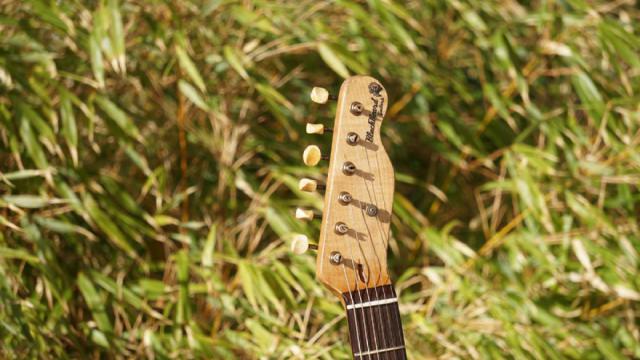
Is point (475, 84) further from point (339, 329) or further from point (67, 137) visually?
point (67, 137)

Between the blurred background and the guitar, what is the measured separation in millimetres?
463

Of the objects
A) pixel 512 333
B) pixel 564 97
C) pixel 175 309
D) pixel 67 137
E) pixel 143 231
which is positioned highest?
pixel 564 97

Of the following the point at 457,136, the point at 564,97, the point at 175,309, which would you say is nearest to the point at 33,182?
the point at 175,309

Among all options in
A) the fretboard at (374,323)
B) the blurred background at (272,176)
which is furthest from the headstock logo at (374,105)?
the blurred background at (272,176)

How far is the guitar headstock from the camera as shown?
128 centimetres

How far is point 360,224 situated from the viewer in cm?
131

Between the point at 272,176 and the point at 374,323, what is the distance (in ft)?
2.69

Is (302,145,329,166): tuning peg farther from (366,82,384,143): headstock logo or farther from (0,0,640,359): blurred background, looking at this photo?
(0,0,640,359): blurred background

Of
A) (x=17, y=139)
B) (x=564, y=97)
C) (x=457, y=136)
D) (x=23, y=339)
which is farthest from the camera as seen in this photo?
(x=564, y=97)

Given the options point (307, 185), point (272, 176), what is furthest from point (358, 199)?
point (272, 176)

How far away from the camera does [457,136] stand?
2291mm

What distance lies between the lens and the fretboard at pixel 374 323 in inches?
51.1

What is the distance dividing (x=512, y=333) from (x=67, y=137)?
3.70 ft

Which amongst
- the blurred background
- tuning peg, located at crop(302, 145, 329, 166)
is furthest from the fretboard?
the blurred background
